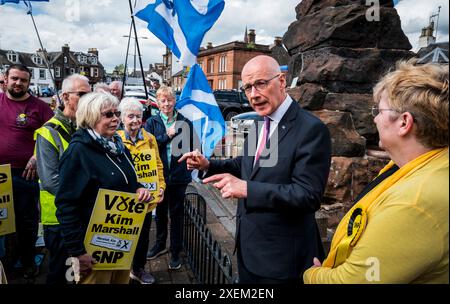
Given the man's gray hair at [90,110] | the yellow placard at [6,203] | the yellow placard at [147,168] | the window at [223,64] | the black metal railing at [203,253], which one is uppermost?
the window at [223,64]

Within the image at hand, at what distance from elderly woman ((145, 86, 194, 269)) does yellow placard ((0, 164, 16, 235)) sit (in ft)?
4.85

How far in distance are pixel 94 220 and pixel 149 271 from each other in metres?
1.66

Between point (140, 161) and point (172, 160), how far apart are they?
1.57ft

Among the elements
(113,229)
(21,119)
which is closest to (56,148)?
(113,229)

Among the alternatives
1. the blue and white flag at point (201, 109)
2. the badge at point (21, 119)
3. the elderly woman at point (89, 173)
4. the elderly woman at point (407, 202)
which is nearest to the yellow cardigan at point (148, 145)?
the blue and white flag at point (201, 109)

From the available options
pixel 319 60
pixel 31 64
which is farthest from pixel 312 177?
pixel 31 64

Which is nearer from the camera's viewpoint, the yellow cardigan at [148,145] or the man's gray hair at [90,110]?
the man's gray hair at [90,110]

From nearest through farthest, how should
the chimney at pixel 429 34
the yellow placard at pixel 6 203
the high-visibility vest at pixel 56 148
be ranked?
1. the chimney at pixel 429 34
2. the high-visibility vest at pixel 56 148
3. the yellow placard at pixel 6 203

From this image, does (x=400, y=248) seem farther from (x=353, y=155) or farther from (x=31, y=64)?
(x=31, y=64)

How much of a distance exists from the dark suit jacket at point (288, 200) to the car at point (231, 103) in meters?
17.6

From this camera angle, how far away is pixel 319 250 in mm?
1979

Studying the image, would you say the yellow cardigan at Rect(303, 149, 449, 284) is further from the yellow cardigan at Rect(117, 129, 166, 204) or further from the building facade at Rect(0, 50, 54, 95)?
the building facade at Rect(0, 50, 54, 95)

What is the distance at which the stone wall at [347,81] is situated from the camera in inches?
129

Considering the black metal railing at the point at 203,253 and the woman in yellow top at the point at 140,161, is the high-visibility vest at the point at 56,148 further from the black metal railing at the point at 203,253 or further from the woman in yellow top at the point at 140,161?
the black metal railing at the point at 203,253
